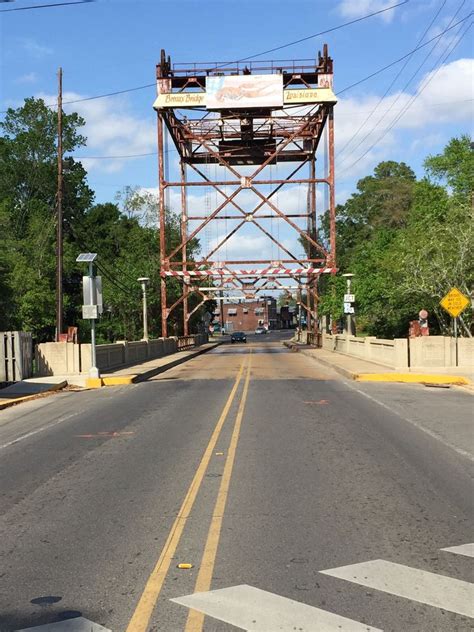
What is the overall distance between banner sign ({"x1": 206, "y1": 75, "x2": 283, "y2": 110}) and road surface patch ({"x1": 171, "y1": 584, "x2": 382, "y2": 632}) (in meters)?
38.3

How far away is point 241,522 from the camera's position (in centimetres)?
625

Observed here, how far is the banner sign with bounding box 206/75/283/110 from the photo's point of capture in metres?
40.3

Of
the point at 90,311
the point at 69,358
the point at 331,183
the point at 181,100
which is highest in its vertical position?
the point at 181,100

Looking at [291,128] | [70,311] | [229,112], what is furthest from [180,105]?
[70,311]

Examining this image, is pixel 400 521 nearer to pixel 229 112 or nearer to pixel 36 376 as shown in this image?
pixel 36 376

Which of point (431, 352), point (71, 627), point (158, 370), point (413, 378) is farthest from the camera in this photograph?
point (158, 370)

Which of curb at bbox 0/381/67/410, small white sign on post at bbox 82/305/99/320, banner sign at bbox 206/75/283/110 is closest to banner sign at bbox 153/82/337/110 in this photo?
banner sign at bbox 206/75/283/110

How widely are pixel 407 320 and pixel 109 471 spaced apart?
36918mm

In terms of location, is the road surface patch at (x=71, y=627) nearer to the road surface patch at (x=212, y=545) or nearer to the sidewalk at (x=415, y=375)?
the road surface patch at (x=212, y=545)

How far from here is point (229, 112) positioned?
4228 centimetres

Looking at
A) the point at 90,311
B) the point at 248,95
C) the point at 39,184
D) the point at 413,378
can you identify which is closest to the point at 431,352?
the point at 413,378

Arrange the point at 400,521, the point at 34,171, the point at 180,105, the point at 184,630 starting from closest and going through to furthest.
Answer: the point at 184,630
the point at 400,521
the point at 180,105
the point at 34,171

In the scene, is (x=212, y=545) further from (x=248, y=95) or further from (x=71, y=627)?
(x=248, y=95)

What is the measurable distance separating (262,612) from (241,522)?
6.37 ft
